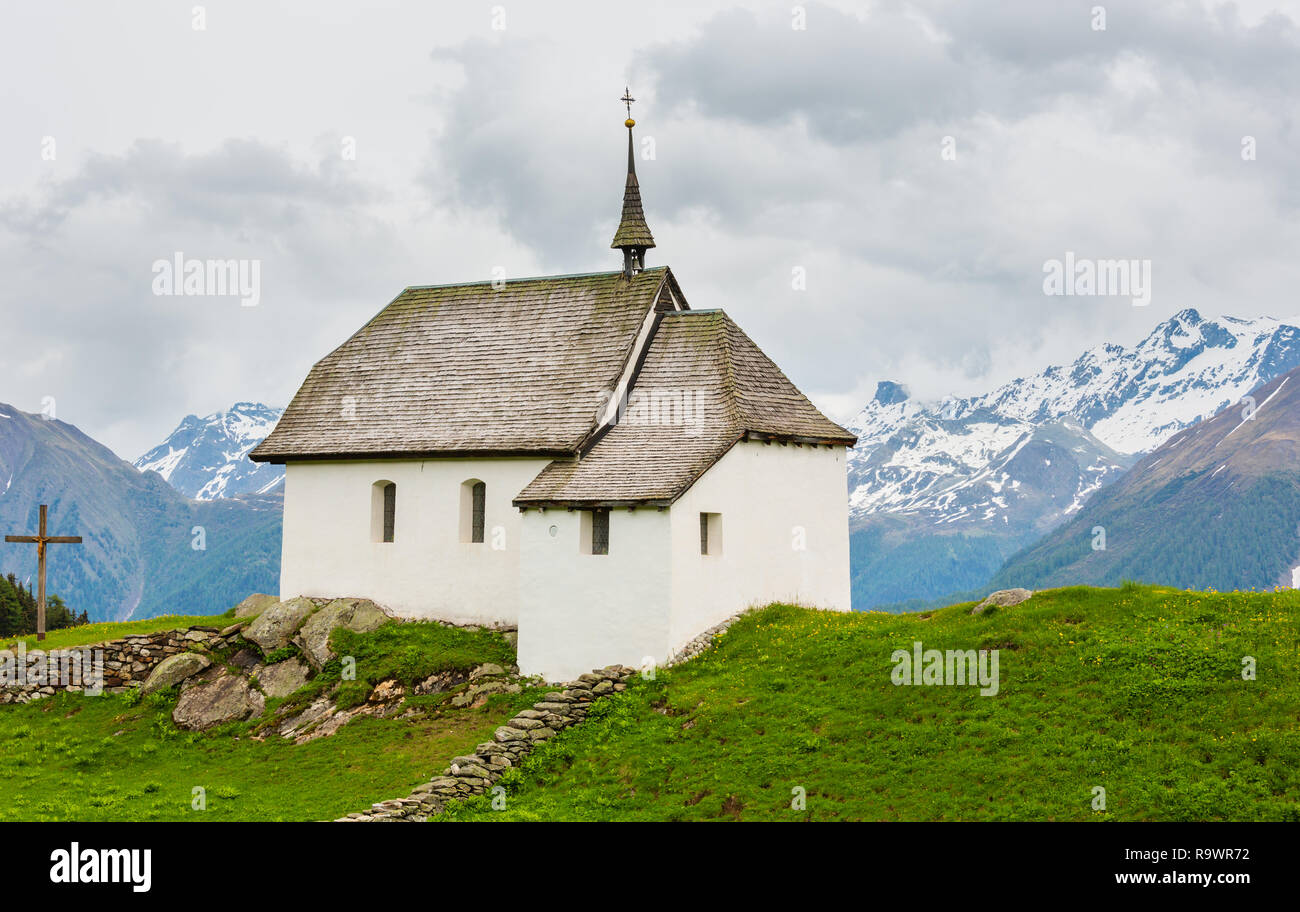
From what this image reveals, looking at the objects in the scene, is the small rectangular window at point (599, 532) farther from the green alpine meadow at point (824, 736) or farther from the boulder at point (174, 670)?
the boulder at point (174, 670)

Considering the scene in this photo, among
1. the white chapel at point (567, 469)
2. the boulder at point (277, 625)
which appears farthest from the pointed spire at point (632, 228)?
the boulder at point (277, 625)

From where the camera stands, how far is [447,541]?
1469 inches

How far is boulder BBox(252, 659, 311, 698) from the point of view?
34.8 m

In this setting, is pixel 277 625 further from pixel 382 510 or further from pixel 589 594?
pixel 589 594

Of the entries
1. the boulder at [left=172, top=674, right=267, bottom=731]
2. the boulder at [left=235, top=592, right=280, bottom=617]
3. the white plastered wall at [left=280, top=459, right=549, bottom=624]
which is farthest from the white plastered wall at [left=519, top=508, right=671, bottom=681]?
the boulder at [left=235, top=592, right=280, bottom=617]

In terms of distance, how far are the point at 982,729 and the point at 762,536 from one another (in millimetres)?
11928

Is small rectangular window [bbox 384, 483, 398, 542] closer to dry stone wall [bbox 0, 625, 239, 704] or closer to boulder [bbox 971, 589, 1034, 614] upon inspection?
dry stone wall [bbox 0, 625, 239, 704]

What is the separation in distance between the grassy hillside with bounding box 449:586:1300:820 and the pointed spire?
15853mm

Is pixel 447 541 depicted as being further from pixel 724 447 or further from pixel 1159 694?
pixel 1159 694

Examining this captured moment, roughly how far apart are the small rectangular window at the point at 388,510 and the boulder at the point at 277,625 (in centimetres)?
331

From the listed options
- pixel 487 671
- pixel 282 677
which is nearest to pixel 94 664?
pixel 282 677

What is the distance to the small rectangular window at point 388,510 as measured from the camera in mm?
39094

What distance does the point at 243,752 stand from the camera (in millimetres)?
31750
